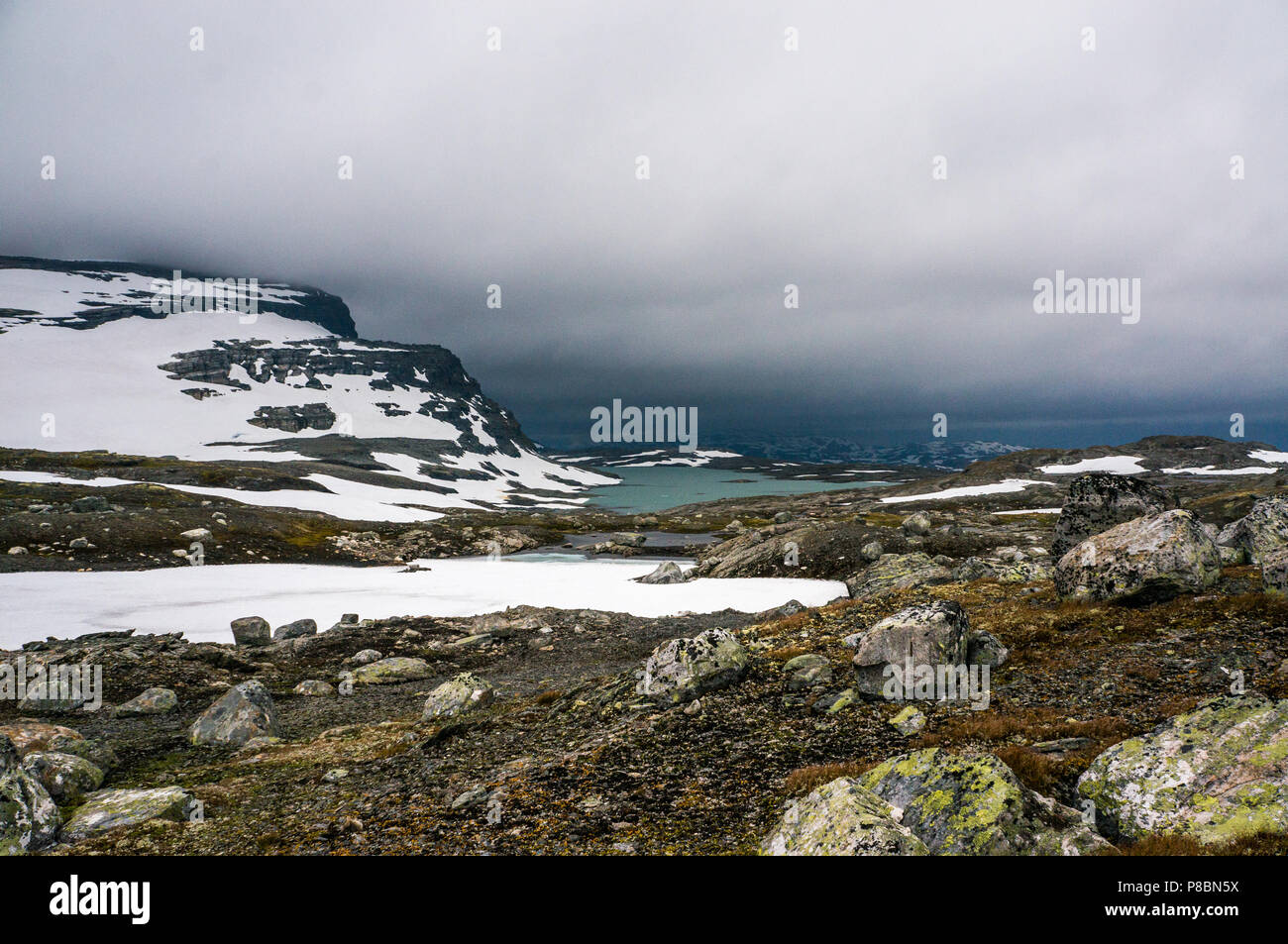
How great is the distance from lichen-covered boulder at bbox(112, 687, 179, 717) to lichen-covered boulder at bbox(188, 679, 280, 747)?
4.79 metres

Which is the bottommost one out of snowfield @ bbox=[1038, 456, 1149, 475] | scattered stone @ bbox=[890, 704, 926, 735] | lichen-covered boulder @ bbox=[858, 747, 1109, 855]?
scattered stone @ bbox=[890, 704, 926, 735]

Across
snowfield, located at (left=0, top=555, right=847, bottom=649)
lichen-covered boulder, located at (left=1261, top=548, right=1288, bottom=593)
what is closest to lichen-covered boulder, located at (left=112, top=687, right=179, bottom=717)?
snowfield, located at (left=0, top=555, right=847, bottom=649)

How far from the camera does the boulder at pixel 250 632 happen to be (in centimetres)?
3238

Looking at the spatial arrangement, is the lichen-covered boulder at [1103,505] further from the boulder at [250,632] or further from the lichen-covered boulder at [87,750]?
the boulder at [250,632]

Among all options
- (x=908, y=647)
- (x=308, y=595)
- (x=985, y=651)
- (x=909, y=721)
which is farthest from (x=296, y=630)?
(x=985, y=651)

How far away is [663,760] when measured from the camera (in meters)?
12.0

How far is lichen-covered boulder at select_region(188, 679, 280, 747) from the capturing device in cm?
1823

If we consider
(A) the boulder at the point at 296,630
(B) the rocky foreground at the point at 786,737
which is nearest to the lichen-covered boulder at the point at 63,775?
(B) the rocky foreground at the point at 786,737

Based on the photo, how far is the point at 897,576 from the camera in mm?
39812

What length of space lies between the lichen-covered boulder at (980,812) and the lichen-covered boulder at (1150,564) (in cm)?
1378

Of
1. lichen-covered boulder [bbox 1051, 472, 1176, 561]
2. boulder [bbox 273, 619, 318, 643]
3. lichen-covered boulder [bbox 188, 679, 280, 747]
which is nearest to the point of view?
lichen-covered boulder [bbox 188, 679, 280, 747]

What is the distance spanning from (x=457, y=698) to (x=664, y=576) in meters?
34.9

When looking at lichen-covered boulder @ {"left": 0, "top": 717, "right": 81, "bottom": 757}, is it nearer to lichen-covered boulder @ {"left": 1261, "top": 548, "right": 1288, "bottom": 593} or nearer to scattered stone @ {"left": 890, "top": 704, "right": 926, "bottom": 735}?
scattered stone @ {"left": 890, "top": 704, "right": 926, "bottom": 735}
